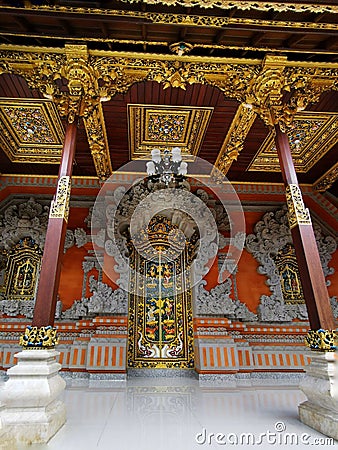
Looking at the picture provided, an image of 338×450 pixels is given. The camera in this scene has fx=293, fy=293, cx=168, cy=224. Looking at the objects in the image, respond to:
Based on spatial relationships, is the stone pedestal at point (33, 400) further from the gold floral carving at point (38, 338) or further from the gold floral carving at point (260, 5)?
the gold floral carving at point (260, 5)

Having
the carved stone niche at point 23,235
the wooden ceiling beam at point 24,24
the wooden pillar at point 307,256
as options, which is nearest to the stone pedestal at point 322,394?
the wooden pillar at point 307,256

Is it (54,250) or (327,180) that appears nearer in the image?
(54,250)

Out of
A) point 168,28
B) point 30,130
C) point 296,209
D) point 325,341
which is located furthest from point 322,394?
point 30,130

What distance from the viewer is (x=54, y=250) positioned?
2.93m

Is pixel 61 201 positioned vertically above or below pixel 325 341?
above

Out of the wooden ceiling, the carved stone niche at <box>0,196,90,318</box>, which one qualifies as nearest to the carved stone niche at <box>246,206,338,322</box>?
the wooden ceiling

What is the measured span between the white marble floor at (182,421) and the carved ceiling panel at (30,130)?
4.23 metres

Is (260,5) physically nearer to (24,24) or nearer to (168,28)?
(168,28)

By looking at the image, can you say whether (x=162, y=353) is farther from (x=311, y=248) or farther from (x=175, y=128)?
(x=175, y=128)

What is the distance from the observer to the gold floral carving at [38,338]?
2.54 meters

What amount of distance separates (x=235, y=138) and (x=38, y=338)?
4384mm

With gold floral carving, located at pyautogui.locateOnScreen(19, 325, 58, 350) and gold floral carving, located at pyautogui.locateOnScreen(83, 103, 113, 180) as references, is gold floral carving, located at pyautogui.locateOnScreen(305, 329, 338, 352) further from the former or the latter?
gold floral carving, located at pyautogui.locateOnScreen(83, 103, 113, 180)

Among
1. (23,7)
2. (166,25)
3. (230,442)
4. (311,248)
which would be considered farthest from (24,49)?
(230,442)

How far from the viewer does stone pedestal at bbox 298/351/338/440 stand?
2297 millimetres
